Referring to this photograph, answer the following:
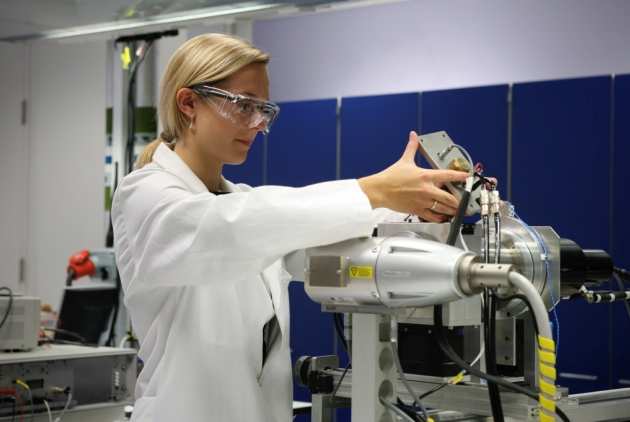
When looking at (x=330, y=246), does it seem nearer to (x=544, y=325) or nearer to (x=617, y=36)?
(x=544, y=325)

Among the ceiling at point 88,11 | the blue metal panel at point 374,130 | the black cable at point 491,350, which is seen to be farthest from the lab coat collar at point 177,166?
the blue metal panel at point 374,130

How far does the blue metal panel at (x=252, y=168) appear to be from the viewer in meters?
5.01

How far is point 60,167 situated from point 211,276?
5065mm

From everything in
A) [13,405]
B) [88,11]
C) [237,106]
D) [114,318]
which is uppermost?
[88,11]

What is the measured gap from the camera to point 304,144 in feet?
15.9

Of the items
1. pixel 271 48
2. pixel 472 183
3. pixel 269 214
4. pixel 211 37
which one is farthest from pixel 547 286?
pixel 271 48

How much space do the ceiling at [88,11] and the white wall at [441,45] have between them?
5.71ft

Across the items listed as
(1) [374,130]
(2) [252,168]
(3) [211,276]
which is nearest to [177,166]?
(3) [211,276]

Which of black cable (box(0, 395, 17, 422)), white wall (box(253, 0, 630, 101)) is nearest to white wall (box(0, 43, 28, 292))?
white wall (box(253, 0, 630, 101))

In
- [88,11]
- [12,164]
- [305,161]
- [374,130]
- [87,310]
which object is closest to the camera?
[87,310]

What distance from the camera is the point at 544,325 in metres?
1.02

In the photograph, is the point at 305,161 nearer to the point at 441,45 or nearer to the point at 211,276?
the point at 441,45

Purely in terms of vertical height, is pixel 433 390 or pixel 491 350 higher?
pixel 491 350

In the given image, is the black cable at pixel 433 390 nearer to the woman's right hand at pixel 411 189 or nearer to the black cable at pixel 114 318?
the woman's right hand at pixel 411 189
